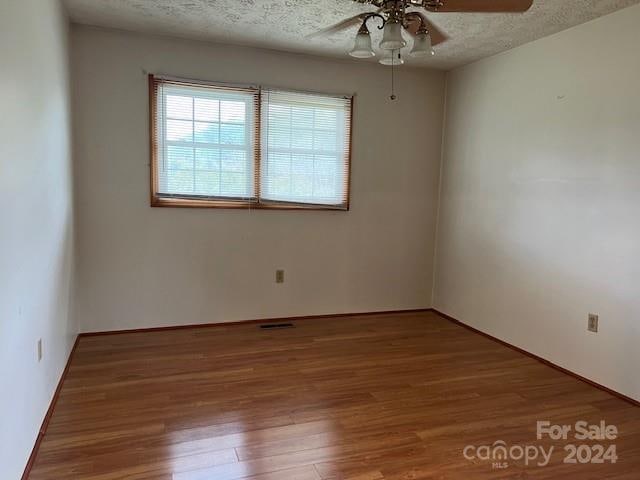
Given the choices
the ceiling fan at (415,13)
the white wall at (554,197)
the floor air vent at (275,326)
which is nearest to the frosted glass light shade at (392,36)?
the ceiling fan at (415,13)

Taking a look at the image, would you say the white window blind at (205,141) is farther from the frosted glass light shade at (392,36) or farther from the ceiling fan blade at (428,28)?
the frosted glass light shade at (392,36)

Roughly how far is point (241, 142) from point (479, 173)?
209cm

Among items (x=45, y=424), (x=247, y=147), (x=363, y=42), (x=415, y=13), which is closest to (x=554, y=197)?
(x=415, y=13)

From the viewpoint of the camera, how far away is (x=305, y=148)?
3.98 metres

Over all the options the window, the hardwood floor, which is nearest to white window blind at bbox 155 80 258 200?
the window

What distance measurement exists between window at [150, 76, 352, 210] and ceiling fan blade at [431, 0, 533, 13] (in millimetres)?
1949

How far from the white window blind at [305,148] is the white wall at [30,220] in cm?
157

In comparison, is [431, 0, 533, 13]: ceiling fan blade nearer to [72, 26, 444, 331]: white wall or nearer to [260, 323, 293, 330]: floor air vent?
[72, 26, 444, 331]: white wall

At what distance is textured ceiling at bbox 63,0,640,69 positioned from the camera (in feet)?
9.11

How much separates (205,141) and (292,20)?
1.19 m

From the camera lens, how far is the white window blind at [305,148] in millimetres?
3865

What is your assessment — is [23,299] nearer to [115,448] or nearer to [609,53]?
[115,448]

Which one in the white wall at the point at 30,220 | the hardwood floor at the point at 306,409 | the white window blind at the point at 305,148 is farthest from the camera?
the white window blind at the point at 305,148

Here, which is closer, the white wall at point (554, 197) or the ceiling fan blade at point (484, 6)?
the ceiling fan blade at point (484, 6)
